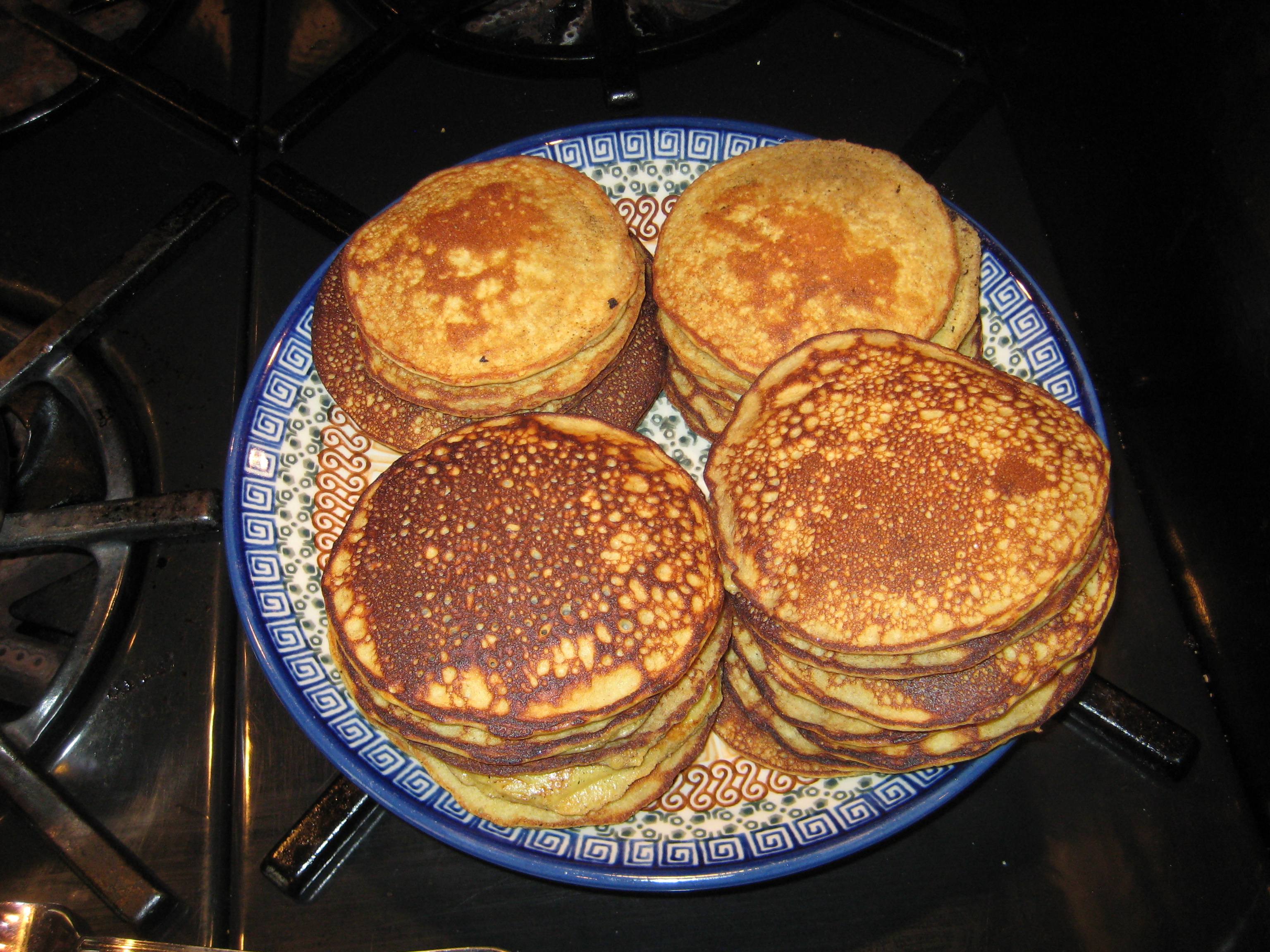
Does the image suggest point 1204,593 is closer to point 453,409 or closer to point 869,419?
point 869,419

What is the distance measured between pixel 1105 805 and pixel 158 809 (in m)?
2.61

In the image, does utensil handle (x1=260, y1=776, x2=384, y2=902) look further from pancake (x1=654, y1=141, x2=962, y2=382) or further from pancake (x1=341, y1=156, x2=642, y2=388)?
pancake (x1=654, y1=141, x2=962, y2=382)

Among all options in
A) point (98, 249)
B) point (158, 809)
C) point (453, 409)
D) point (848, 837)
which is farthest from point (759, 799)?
point (98, 249)

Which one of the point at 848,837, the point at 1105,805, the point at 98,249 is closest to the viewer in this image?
the point at 848,837

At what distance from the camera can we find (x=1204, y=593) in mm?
2395

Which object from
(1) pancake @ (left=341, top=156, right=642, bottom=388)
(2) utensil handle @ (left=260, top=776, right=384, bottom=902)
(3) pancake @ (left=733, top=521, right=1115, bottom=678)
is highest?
(1) pancake @ (left=341, top=156, right=642, bottom=388)

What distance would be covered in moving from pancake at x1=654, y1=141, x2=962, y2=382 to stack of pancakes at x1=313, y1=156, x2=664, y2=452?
0.65 feet

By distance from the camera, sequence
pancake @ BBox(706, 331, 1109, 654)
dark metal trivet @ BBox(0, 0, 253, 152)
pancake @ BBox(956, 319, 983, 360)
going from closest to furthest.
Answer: pancake @ BBox(706, 331, 1109, 654)
pancake @ BBox(956, 319, 983, 360)
dark metal trivet @ BBox(0, 0, 253, 152)

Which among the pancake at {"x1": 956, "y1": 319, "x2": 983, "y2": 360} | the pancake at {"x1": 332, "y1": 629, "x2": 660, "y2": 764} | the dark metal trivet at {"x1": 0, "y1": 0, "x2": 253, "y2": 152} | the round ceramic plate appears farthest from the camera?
the dark metal trivet at {"x1": 0, "y1": 0, "x2": 253, "y2": 152}

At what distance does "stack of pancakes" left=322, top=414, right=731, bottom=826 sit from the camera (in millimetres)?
1695

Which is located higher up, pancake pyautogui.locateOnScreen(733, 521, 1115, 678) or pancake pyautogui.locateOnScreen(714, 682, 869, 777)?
pancake pyautogui.locateOnScreen(733, 521, 1115, 678)

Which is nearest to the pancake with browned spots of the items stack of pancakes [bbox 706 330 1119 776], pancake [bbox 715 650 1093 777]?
stack of pancakes [bbox 706 330 1119 776]

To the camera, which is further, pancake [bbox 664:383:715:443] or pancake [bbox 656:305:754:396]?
pancake [bbox 664:383:715:443]

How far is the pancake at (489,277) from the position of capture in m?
2.04
